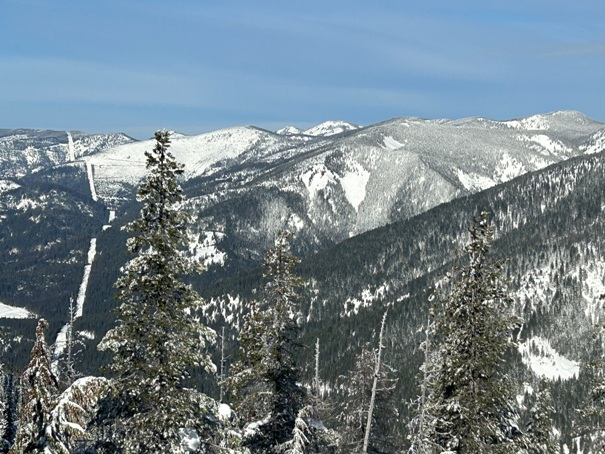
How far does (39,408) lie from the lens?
16031 millimetres

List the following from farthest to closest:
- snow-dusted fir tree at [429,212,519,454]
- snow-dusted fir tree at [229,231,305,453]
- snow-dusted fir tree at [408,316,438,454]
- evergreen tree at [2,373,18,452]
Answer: evergreen tree at [2,373,18,452] → snow-dusted fir tree at [229,231,305,453] → snow-dusted fir tree at [429,212,519,454] → snow-dusted fir tree at [408,316,438,454]

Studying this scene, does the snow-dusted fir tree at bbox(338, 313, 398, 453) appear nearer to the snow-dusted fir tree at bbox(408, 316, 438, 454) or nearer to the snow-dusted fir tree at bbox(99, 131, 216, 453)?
the snow-dusted fir tree at bbox(408, 316, 438, 454)

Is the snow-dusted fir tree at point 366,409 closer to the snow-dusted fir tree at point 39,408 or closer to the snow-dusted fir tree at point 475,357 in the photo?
the snow-dusted fir tree at point 475,357

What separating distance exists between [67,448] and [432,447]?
1478 cm

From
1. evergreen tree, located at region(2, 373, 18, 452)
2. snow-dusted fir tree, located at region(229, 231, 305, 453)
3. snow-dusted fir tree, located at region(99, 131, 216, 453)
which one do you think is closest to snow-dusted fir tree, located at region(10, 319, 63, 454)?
snow-dusted fir tree, located at region(99, 131, 216, 453)

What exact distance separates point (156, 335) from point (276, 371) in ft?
34.0

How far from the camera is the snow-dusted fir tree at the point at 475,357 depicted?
2509cm

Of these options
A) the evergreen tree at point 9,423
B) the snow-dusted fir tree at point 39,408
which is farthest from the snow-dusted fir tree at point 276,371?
the snow-dusted fir tree at point 39,408

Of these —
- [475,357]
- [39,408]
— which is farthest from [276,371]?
[39,408]

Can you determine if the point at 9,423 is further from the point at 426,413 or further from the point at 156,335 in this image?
the point at 426,413

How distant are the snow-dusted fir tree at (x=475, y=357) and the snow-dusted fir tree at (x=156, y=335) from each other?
1041 cm

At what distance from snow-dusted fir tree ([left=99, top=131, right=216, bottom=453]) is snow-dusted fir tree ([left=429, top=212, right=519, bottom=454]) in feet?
34.2

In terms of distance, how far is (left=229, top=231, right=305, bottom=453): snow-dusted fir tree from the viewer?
29.0 metres

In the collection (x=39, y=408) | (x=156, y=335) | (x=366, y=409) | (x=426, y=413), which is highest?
(x=156, y=335)
